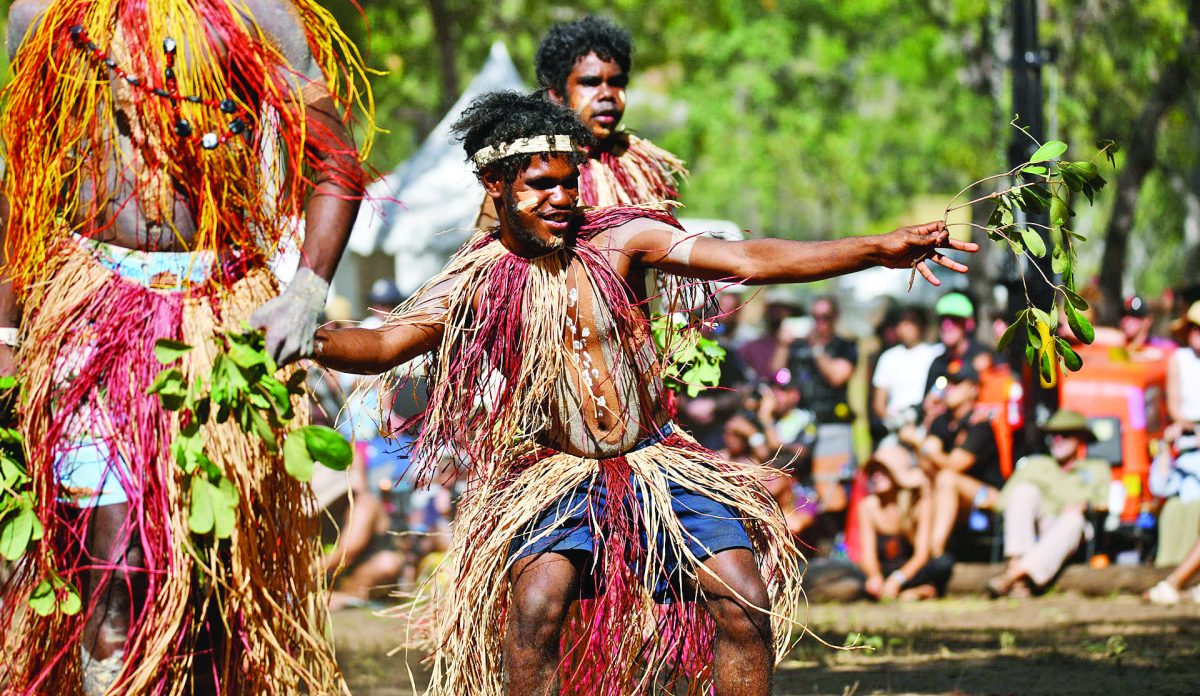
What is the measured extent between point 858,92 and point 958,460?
18.9 m

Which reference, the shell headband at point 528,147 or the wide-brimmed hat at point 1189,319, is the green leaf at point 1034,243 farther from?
the wide-brimmed hat at point 1189,319

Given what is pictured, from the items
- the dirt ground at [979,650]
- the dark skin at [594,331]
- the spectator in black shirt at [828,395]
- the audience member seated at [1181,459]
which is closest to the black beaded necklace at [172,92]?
the dark skin at [594,331]

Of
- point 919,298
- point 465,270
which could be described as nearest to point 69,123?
point 465,270

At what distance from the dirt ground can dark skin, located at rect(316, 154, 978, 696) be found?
1.22 meters

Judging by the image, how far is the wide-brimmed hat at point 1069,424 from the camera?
828 centimetres

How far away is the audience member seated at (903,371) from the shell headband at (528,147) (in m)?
5.73

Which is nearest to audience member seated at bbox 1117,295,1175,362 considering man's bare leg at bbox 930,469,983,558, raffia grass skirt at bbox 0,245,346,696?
man's bare leg at bbox 930,469,983,558

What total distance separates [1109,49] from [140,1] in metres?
15.5

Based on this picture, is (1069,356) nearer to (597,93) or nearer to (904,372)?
(597,93)

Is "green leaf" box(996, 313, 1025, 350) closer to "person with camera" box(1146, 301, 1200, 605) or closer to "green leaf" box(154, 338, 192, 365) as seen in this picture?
"green leaf" box(154, 338, 192, 365)

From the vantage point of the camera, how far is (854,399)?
973cm

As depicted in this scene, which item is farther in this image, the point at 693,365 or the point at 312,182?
the point at 693,365

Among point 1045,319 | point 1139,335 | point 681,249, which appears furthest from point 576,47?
point 1139,335

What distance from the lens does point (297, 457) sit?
283 centimetres
